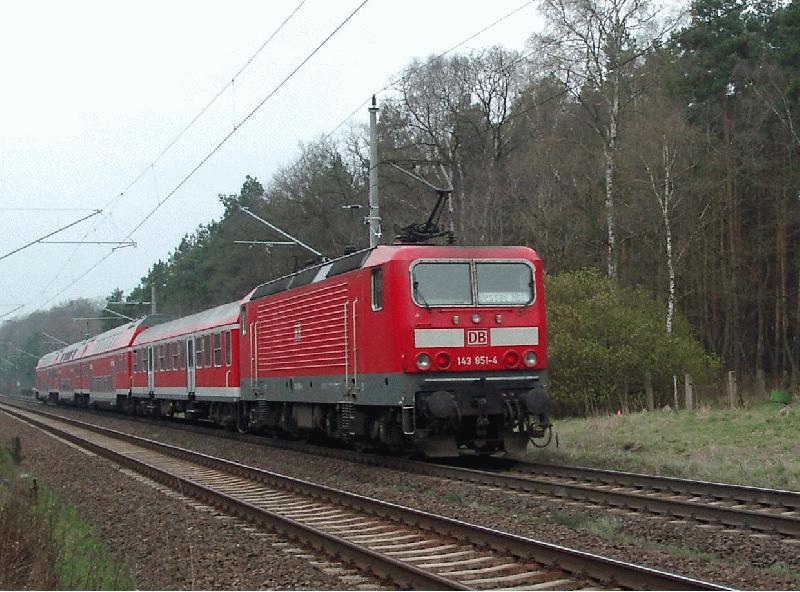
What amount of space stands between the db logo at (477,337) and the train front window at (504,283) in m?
0.47

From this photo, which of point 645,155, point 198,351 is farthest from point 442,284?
point 645,155

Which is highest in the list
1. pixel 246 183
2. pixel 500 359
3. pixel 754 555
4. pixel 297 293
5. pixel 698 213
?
pixel 246 183

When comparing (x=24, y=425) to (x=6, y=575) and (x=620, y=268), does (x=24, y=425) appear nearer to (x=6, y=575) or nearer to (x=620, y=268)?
(x=620, y=268)

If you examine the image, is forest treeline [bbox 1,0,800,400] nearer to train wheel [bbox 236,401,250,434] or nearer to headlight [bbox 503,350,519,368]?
train wheel [bbox 236,401,250,434]

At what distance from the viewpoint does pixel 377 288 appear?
1598 centimetres

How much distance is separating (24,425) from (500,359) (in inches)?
987

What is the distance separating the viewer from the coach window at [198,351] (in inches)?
1127

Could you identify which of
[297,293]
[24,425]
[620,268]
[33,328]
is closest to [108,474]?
[297,293]

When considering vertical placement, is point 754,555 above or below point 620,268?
below

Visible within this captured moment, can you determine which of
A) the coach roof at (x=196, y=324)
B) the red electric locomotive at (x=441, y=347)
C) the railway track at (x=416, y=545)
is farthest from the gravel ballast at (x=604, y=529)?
the coach roof at (x=196, y=324)

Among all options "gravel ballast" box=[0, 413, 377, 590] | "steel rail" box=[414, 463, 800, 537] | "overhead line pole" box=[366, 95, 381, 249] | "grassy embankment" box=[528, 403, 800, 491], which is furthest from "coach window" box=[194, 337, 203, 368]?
"steel rail" box=[414, 463, 800, 537]

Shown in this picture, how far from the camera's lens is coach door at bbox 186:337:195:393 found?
97.6 feet

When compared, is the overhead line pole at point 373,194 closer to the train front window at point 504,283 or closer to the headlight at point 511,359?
the train front window at point 504,283

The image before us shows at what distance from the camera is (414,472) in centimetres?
1592
